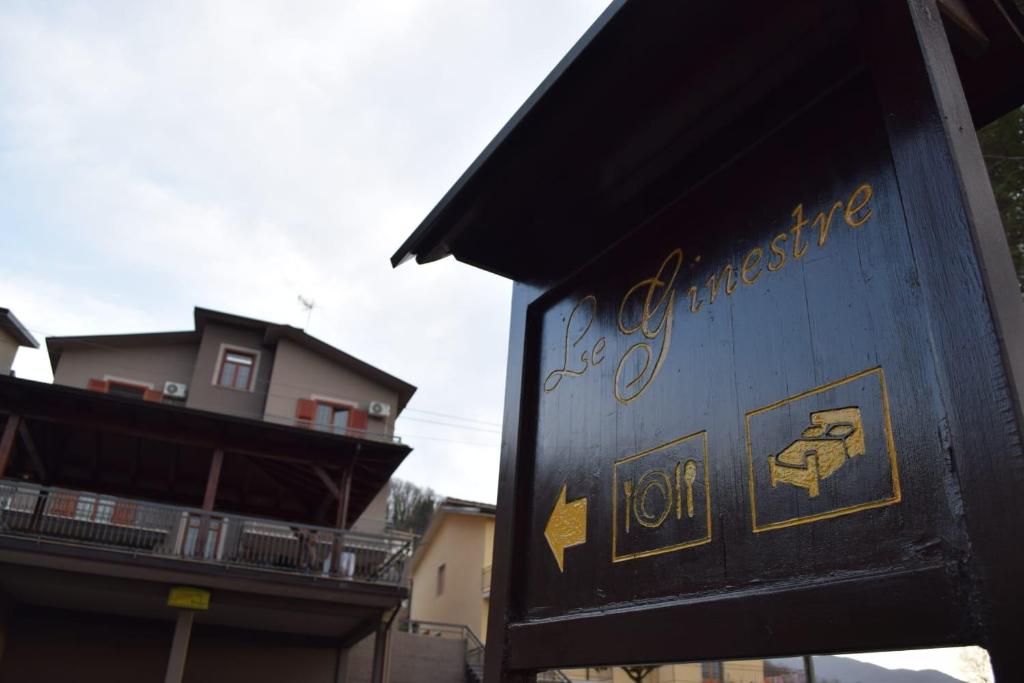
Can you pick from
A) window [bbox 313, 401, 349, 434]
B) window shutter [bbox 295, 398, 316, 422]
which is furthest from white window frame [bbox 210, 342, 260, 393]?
window [bbox 313, 401, 349, 434]

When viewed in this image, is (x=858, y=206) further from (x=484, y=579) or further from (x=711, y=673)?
(x=484, y=579)

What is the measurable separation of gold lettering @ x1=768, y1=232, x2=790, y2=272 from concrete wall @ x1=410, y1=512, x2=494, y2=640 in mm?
24753

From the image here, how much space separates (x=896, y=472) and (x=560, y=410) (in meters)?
1.26

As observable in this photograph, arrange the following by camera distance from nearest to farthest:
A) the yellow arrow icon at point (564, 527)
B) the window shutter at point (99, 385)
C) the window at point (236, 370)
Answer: the yellow arrow icon at point (564, 527) → the window shutter at point (99, 385) → the window at point (236, 370)

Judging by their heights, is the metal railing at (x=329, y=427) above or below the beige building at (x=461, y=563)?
above

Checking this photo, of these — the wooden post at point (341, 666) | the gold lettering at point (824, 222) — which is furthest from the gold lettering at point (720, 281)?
the wooden post at point (341, 666)

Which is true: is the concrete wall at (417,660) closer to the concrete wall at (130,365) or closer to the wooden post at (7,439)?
the wooden post at (7,439)

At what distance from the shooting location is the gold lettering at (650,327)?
6.68 feet

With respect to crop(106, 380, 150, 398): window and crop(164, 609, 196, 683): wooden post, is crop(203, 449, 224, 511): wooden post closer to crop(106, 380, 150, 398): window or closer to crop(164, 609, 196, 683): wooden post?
crop(164, 609, 196, 683): wooden post

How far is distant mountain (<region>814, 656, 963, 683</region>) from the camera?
24.6 ft

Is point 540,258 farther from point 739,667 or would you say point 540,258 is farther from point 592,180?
point 739,667

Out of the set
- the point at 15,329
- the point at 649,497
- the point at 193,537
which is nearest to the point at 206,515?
the point at 193,537

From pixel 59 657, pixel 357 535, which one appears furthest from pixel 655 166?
pixel 59 657

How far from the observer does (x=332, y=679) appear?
58.2 ft
